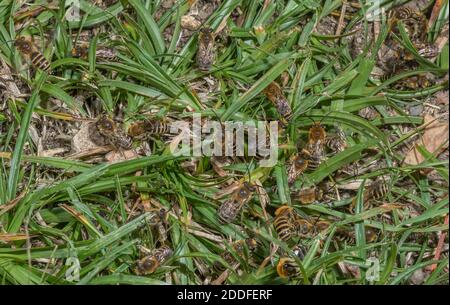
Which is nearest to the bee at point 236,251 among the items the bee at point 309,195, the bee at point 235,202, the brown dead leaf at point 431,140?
the bee at point 235,202

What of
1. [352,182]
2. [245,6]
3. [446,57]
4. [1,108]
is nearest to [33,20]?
[1,108]

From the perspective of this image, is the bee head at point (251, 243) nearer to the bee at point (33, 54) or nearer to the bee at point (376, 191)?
the bee at point (376, 191)

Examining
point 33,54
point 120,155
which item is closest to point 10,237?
point 120,155

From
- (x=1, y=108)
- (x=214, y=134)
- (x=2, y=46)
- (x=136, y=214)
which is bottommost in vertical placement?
(x=136, y=214)

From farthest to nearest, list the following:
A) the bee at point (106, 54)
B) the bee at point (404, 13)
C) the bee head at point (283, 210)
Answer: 1. the bee at point (404, 13)
2. the bee at point (106, 54)
3. the bee head at point (283, 210)

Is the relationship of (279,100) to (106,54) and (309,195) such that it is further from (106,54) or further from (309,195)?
(106,54)

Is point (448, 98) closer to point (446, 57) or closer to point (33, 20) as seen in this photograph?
point (446, 57)

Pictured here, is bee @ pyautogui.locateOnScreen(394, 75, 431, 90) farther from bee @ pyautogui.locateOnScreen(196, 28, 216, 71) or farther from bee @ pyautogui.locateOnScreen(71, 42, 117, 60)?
bee @ pyautogui.locateOnScreen(71, 42, 117, 60)
